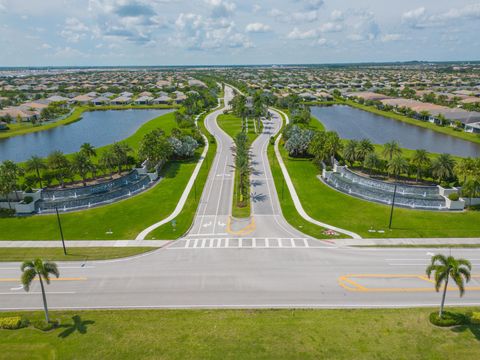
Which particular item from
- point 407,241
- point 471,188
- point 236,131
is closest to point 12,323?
point 407,241

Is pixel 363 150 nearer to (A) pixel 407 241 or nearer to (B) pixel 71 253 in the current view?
→ (A) pixel 407 241

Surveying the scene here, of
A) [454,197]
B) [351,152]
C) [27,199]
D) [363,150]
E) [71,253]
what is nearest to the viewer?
[71,253]

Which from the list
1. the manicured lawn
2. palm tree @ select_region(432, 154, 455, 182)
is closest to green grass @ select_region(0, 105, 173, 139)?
the manicured lawn

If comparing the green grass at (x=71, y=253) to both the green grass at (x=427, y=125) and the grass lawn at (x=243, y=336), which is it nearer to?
the grass lawn at (x=243, y=336)

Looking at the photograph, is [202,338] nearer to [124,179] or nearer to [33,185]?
[124,179]

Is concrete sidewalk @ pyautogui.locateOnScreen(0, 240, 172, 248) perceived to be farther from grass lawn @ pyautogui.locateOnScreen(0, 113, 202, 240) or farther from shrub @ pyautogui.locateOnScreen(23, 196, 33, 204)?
shrub @ pyautogui.locateOnScreen(23, 196, 33, 204)

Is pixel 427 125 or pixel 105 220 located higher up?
pixel 427 125
